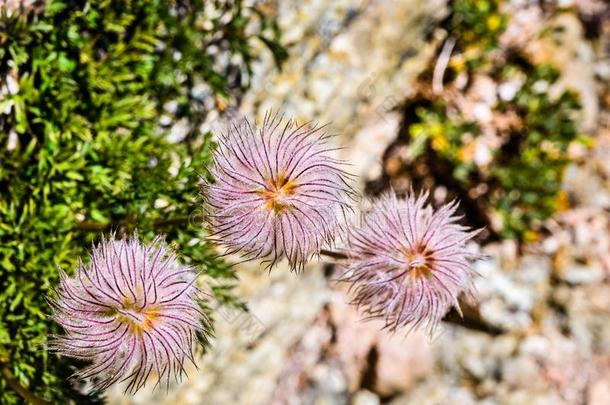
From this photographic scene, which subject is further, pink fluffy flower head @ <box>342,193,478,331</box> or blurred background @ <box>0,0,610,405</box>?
blurred background @ <box>0,0,610,405</box>

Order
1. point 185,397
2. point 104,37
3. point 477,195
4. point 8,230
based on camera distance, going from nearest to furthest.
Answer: point 8,230, point 104,37, point 185,397, point 477,195

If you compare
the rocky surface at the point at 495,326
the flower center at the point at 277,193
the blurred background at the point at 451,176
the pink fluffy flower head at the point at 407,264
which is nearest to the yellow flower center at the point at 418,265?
the pink fluffy flower head at the point at 407,264

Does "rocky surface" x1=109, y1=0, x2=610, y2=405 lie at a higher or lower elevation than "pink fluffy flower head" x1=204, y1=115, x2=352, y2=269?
higher

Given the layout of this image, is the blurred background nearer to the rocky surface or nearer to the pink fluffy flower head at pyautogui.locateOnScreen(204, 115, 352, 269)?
the rocky surface

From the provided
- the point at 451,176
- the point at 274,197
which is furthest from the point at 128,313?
the point at 451,176

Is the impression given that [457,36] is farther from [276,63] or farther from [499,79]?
[276,63]

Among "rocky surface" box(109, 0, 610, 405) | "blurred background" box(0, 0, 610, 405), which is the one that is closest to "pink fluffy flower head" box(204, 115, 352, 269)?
"blurred background" box(0, 0, 610, 405)

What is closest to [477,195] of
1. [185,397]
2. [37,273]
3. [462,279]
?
[185,397]
